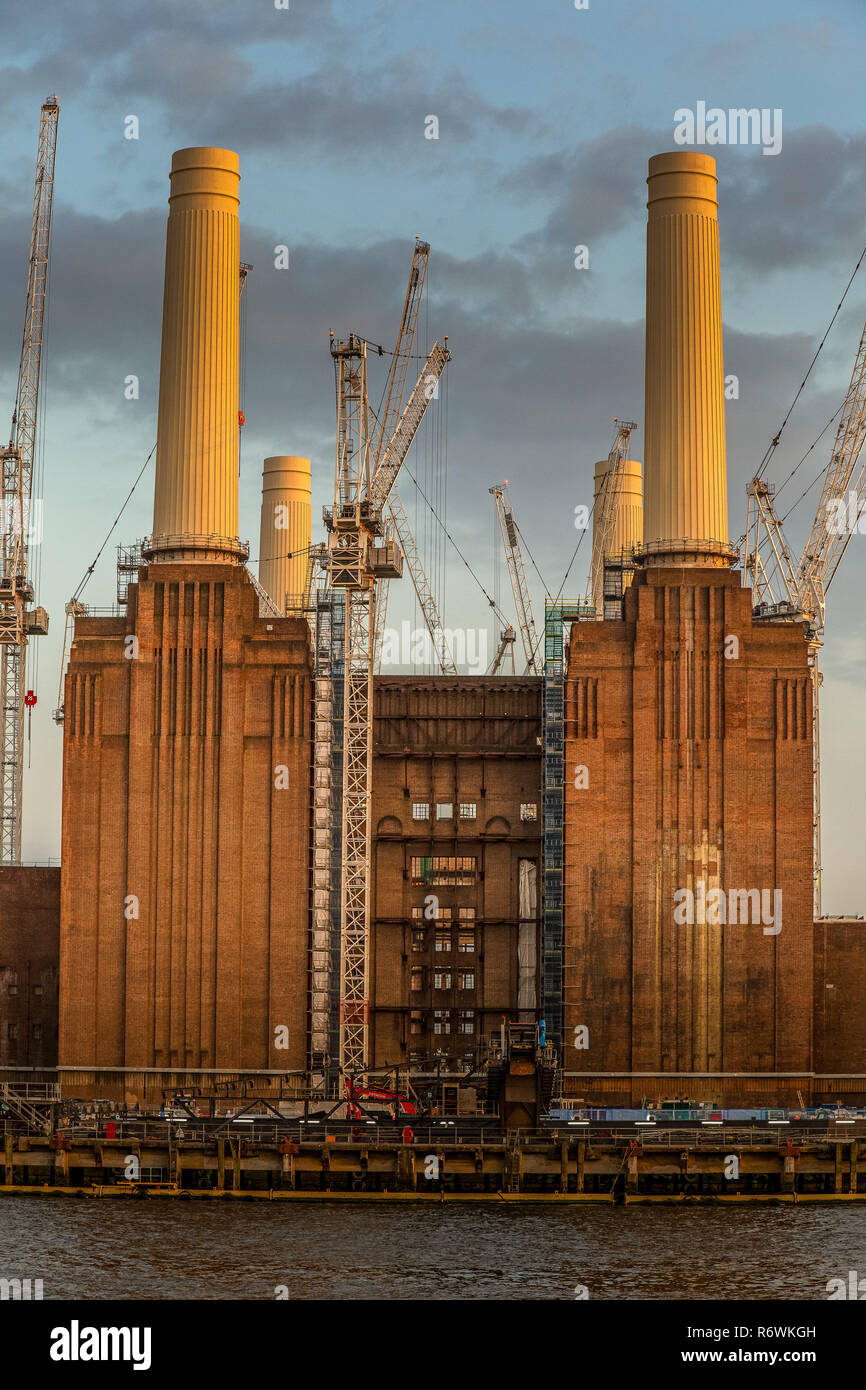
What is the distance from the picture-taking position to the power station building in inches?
4653

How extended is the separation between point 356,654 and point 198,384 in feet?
58.5

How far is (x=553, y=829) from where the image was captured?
398ft

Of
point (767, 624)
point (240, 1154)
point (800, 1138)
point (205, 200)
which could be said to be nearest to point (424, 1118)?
point (240, 1154)

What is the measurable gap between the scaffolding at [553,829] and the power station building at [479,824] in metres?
0.17

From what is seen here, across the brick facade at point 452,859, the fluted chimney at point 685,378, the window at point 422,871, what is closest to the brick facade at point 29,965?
the brick facade at point 452,859

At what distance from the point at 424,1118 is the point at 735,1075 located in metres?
21.3

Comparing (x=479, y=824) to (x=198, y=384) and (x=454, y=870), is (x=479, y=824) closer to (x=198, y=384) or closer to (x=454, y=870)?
(x=454, y=870)

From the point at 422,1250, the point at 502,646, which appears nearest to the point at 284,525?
the point at 502,646

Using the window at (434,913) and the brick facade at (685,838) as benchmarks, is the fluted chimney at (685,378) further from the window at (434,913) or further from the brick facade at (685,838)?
the window at (434,913)

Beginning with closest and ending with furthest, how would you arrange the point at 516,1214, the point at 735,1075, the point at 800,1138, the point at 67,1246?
the point at 67,1246 < the point at 516,1214 < the point at 800,1138 < the point at 735,1075

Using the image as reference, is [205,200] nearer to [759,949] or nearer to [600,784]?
[600,784]

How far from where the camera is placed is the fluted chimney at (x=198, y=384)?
123 meters

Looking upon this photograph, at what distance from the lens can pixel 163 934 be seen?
393 ft

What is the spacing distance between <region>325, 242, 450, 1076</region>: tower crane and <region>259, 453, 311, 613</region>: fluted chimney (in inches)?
1485
